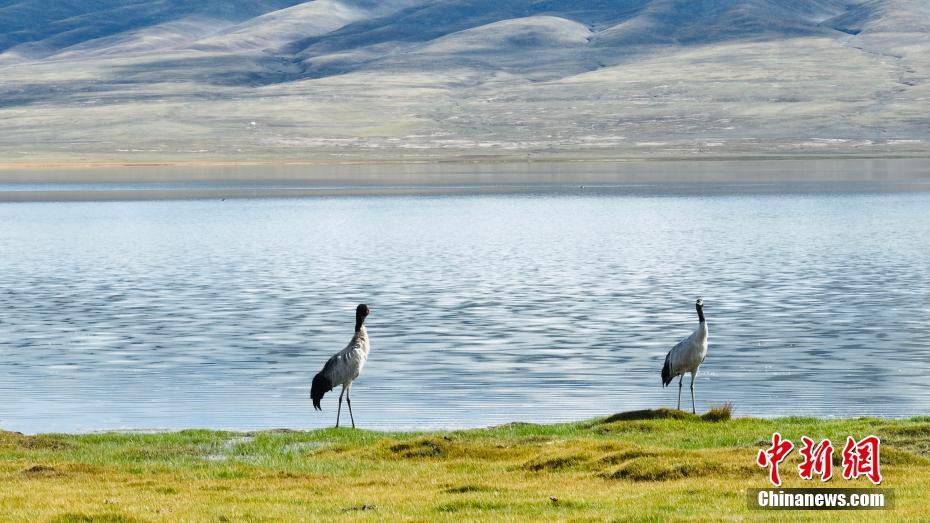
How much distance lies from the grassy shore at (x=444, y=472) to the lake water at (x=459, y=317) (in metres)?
3.52

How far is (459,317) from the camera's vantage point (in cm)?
3550

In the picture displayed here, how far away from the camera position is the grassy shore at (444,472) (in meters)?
12.9

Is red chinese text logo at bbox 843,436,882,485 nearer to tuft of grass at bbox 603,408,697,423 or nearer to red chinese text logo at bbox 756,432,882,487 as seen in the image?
red chinese text logo at bbox 756,432,882,487

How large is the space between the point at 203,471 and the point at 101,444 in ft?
9.44

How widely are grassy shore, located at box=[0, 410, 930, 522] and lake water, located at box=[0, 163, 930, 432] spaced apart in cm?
352

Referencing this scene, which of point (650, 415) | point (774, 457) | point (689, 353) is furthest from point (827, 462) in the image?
point (689, 353)

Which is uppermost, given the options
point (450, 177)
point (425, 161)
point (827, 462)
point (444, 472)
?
point (827, 462)

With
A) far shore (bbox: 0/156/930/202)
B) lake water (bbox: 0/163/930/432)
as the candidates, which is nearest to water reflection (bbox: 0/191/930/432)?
lake water (bbox: 0/163/930/432)

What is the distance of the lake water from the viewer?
24109 millimetres

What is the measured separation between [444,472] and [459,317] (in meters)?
19.8

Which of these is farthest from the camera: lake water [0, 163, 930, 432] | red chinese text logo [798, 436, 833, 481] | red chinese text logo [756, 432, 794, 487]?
lake water [0, 163, 930, 432]

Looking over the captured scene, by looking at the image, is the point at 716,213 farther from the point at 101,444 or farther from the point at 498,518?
the point at 498,518

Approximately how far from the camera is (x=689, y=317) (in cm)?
3450

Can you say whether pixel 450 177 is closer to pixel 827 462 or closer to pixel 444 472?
pixel 444 472
